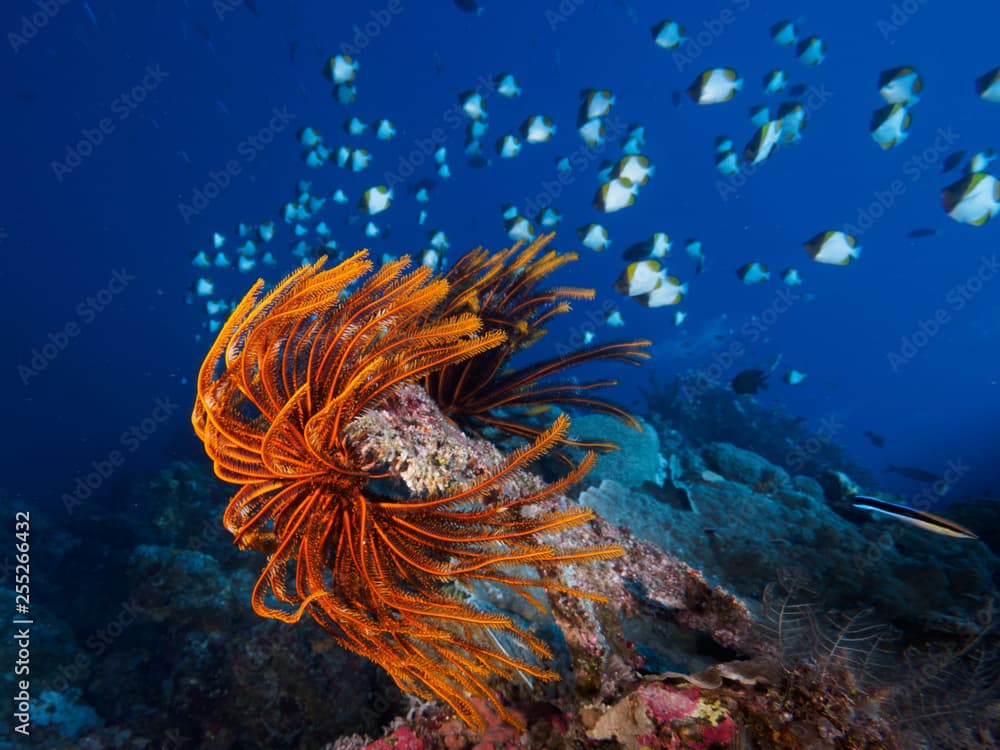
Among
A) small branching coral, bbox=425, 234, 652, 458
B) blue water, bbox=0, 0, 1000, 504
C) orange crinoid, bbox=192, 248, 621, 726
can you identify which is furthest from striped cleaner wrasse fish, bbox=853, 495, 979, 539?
blue water, bbox=0, 0, 1000, 504

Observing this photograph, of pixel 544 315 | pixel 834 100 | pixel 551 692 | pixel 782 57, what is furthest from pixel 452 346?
pixel 834 100

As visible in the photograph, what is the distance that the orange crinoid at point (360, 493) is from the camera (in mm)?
2301

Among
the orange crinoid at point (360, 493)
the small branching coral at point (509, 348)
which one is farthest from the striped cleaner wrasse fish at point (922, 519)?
the orange crinoid at point (360, 493)

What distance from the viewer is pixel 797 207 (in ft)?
266

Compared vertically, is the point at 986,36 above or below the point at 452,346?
above

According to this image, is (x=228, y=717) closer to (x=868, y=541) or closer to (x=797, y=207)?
(x=868, y=541)

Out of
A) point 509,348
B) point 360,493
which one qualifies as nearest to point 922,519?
point 509,348

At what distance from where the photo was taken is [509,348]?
4.46 meters

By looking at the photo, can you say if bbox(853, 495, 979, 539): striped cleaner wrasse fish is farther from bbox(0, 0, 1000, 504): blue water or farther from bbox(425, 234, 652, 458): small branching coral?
bbox(0, 0, 1000, 504): blue water

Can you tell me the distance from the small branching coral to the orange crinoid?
147 centimetres

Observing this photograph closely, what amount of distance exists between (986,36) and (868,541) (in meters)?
92.1

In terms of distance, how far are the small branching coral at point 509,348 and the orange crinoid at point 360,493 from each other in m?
1.47

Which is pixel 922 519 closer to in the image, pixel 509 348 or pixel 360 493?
pixel 509 348

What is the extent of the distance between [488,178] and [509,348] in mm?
85186
